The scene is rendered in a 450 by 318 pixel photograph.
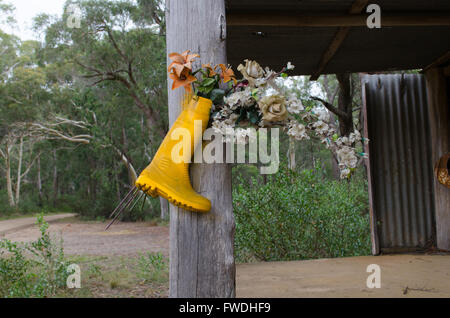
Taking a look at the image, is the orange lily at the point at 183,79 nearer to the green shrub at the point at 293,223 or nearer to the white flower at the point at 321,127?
the white flower at the point at 321,127

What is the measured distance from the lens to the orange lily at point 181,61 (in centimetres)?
178

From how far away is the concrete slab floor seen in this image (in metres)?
3.77

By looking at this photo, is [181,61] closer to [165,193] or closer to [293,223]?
[165,193]

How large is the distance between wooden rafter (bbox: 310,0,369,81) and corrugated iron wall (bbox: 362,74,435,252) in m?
1.01

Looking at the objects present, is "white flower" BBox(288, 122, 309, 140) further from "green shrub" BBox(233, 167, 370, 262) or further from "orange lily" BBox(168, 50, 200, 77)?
"green shrub" BBox(233, 167, 370, 262)

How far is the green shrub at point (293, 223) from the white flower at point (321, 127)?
12.5 feet

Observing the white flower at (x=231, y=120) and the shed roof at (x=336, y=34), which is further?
the shed roof at (x=336, y=34)

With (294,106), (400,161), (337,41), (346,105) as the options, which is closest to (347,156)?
(294,106)

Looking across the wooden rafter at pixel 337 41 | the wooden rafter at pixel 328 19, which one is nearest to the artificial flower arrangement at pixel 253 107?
the wooden rafter at pixel 328 19

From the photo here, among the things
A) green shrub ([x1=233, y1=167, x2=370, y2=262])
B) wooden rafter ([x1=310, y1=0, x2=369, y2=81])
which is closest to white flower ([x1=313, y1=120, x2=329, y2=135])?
wooden rafter ([x1=310, y1=0, x2=369, y2=81])

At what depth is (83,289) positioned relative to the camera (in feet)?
16.7

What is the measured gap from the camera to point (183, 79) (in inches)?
71.9
